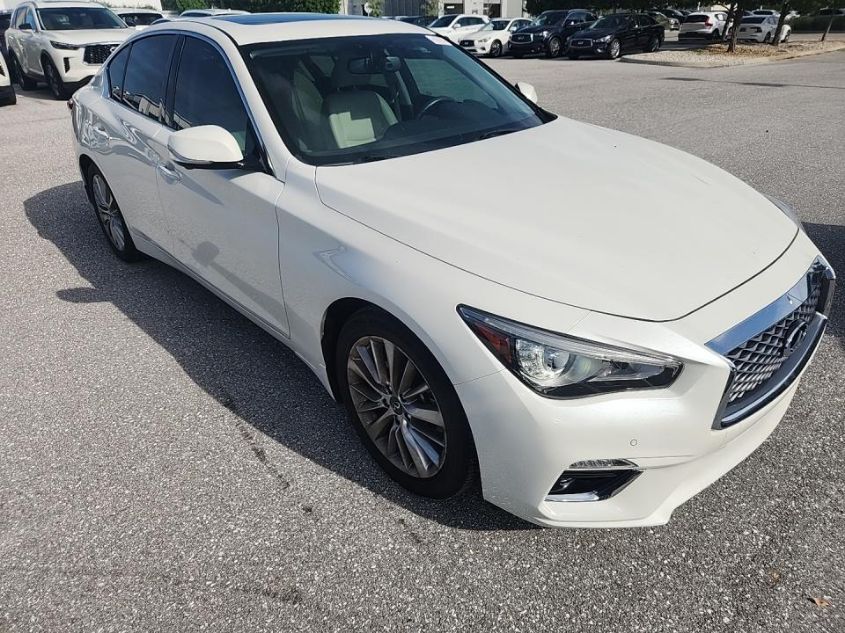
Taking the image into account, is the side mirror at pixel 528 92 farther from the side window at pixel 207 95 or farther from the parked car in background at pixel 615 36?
the parked car in background at pixel 615 36

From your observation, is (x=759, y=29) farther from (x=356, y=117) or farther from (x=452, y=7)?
(x=452, y=7)

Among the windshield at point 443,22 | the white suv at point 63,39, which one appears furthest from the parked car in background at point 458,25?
the white suv at point 63,39

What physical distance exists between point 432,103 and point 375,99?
0.34m

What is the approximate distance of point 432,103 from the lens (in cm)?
340

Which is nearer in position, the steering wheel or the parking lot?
the parking lot

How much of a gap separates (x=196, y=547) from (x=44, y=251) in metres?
3.86

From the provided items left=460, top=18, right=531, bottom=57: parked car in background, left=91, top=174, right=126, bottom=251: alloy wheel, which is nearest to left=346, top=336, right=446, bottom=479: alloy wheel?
left=91, top=174, right=126, bottom=251: alloy wheel

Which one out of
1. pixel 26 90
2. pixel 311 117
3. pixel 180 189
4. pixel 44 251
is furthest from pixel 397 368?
pixel 26 90

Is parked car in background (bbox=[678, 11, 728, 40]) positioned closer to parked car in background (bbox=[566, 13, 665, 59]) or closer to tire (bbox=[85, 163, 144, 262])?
parked car in background (bbox=[566, 13, 665, 59])

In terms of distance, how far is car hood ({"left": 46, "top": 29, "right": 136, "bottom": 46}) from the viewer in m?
12.1

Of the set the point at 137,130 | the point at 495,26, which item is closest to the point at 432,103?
the point at 137,130

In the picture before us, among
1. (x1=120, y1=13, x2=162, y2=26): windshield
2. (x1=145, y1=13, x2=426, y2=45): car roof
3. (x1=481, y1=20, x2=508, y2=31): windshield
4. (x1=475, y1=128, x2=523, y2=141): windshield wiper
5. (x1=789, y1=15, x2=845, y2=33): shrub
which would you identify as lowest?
(x1=789, y1=15, x2=845, y2=33): shrub

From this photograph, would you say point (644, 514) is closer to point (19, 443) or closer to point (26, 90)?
point (19, 443)

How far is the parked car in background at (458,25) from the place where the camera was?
83.4 ft
